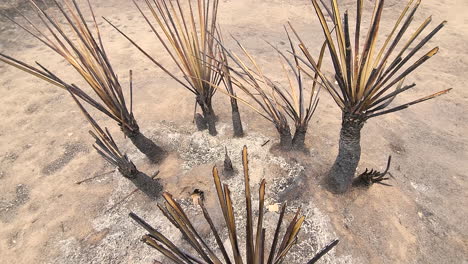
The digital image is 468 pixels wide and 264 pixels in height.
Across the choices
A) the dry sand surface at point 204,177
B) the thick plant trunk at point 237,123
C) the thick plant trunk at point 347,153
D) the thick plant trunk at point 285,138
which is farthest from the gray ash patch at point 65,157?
the thick plant trunk at point 347,153

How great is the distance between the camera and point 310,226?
160 cm

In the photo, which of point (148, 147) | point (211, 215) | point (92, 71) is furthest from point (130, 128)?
point (211, 215)

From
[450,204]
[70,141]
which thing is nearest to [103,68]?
[70,141]

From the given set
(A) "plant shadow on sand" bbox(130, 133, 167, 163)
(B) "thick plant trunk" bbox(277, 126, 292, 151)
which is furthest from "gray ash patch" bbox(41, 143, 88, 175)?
(B) "thick plant trunk" bbox(277, 126, 292, 151)

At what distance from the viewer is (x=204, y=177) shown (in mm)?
1897

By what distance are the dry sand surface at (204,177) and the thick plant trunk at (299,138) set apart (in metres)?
0.08

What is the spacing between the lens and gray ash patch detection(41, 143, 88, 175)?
226 cm

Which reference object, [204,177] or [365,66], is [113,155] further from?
[365,66]

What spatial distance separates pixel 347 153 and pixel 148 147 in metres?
1.29

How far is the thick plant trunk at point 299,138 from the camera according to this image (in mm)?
1836

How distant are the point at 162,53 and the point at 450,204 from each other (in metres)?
3.56

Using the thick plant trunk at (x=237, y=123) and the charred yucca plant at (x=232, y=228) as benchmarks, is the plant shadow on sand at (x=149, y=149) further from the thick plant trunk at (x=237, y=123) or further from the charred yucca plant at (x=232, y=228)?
the charred yucca plant at (x=232, y=228)

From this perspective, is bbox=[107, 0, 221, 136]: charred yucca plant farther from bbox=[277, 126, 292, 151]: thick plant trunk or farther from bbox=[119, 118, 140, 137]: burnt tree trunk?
bbox=[277, 126, 292, 151]: thick plant trunk

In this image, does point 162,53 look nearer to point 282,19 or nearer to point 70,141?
point 70,141
